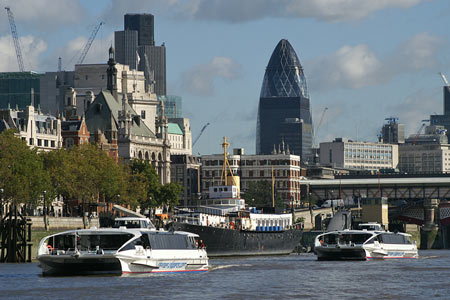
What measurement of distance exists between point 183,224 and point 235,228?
18922mm

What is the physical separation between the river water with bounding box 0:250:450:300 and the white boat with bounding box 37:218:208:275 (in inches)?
45.6

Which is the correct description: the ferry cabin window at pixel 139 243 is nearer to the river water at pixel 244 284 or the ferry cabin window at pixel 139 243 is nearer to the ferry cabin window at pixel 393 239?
the river water at pixel 244 284

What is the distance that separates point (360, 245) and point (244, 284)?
161 ft

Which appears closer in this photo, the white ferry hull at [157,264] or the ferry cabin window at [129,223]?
the white ferry hull at [157,264]

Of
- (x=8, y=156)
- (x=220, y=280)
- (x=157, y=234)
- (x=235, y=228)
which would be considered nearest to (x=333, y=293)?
(x=220, y=280)

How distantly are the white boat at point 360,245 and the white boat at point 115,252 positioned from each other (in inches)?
1406

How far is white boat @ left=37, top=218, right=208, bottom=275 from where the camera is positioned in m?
114

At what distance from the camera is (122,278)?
112 meters

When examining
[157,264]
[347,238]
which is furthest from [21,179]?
[157,264]

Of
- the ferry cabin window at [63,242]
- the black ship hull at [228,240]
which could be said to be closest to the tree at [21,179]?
the black ship hull at [228,240]

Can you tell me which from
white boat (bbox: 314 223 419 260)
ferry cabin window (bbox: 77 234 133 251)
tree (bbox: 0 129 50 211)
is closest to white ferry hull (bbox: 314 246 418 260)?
white boat (bbox: 314 223 419 260)

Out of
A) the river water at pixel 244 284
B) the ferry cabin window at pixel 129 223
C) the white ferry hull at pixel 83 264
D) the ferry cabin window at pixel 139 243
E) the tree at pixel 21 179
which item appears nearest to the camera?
the river water at pixel 244 284

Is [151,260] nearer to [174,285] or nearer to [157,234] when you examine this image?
[157,234]

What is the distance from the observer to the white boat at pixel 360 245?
512ft
